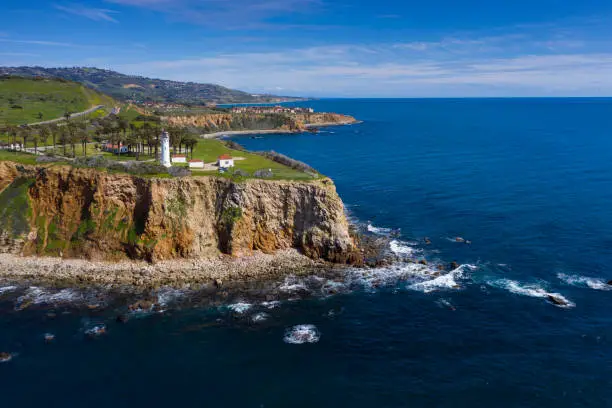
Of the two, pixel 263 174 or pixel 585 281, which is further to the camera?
pixel 263 174

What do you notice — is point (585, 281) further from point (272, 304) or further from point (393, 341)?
point (272, 304)

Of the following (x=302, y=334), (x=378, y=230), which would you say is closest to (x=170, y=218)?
(x=302, y=334)

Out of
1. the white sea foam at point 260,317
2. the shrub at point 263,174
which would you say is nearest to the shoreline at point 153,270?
the white sea foam at point 260,317

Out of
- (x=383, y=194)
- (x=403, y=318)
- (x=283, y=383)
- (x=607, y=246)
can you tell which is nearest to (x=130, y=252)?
(x=283, y=383)

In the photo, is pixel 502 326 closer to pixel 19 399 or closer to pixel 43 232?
pixel 19 399

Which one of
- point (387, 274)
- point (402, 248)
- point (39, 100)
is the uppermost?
point (39, 100)

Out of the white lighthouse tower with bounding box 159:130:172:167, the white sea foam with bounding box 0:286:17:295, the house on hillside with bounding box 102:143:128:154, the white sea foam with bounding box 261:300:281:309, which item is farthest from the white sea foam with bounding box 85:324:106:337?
the house on hillside with bounding box 102:143:128:154
